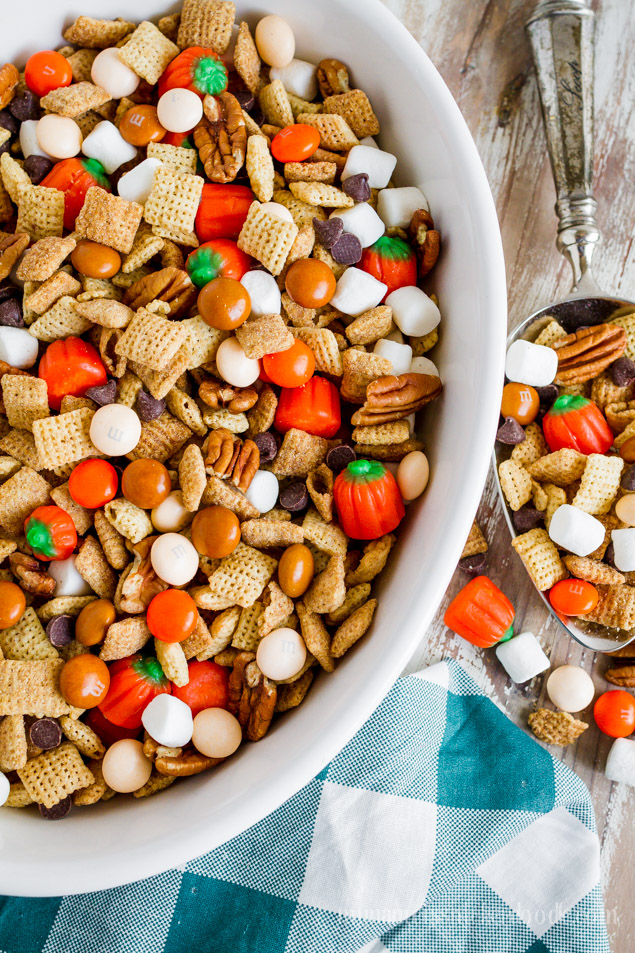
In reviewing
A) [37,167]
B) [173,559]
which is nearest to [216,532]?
[173,559]

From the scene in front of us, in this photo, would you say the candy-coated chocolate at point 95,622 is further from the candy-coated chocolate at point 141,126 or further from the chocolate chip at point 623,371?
the chocolate chip at point 623,371

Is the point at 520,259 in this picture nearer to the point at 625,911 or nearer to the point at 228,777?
the point at 228,777

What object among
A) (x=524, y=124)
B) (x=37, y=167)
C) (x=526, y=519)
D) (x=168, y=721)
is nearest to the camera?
(x=168, y=721)

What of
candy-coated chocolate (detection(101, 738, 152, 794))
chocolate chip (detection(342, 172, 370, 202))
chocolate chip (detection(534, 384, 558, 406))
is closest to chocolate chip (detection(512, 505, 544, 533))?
chocolate chip (detection(534, 384, 558, 406))

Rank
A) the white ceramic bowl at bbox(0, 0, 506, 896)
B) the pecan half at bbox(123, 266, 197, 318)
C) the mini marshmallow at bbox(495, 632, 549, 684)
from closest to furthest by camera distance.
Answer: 1. the white ceramic bowl at bbox(0, 0, 506, 896)
2. the pecan half at bbox(123, 266, 197, 318)
3. the mini marshmallow at bbox(495, 632, 549, 684)

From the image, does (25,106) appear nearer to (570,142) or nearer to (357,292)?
(357,292)

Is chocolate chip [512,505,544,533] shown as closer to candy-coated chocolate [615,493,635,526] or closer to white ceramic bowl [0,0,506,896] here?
candy-coated chocolate [615,493,635,526]

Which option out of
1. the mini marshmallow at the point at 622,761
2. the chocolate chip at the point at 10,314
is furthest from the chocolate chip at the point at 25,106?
the mini marshmallow at the point at 622,761
